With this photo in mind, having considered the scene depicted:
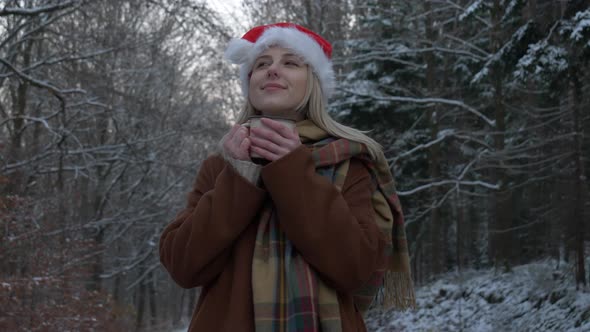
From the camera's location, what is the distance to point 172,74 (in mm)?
16594

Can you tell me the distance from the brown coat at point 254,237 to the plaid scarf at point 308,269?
2.0 inches

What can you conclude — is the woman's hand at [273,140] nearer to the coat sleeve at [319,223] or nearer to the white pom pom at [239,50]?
the coat sleeve at [319,223]

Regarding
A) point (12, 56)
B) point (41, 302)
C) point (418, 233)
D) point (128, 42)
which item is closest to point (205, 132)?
point (128, 42)

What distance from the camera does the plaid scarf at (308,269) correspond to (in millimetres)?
1801

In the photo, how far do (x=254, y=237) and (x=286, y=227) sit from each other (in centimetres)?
20

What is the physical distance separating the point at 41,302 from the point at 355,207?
24.5 ft

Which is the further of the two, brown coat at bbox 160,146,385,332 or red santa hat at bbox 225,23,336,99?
red santa hat at bbox 225,23,336,99

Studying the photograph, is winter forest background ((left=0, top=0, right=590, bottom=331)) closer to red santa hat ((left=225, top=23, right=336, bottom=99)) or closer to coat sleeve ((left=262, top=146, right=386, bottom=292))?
red santa hat ((left=225, top=23, right=336, bottom=99))

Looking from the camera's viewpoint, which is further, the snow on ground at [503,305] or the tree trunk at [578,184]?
the tree trunk at [578,184]

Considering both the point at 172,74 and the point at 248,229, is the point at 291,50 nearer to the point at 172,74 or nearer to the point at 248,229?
the point at 248,229

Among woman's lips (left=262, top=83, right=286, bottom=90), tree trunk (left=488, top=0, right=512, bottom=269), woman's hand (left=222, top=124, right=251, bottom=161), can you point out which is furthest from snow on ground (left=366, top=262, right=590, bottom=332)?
woman's hand (left=222, top=124, right=251, bottom=161)

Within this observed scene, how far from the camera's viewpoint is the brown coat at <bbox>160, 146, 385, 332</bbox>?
1.79 metres

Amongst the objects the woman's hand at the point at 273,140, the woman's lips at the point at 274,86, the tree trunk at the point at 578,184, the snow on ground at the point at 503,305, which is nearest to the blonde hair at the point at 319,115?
the woman's lips at the point at 274,86

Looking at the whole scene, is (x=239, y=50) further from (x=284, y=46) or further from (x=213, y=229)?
(x=213, y=229)
